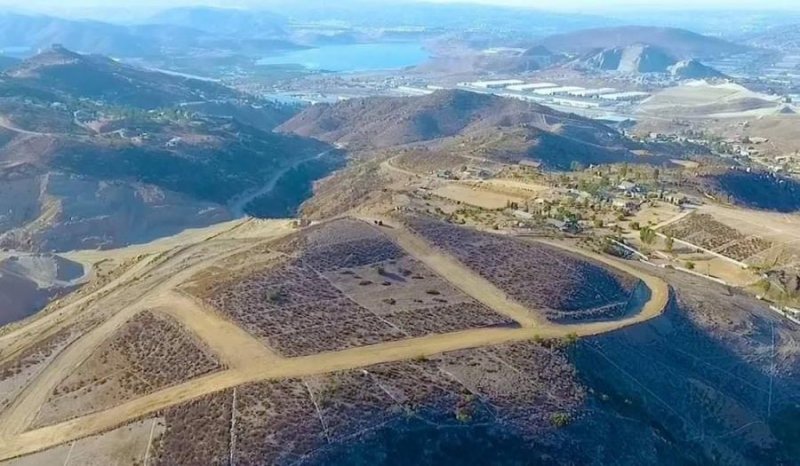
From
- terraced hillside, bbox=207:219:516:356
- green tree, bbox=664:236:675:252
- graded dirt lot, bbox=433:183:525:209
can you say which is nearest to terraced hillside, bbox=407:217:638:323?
terraced hillside, bbox=207:219:516:356

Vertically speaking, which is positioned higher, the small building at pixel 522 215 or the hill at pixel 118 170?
the small building at pixel 522 215

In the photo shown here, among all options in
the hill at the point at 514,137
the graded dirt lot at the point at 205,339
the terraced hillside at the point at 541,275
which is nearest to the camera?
the graded dirt lot at the point at 205,339

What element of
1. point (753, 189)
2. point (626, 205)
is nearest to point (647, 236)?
point (626, 205)

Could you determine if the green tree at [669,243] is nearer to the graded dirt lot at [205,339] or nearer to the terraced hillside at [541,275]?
the graded dirt lot at [205,339]

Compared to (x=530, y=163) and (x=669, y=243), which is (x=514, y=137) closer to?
(x=530, y=163)

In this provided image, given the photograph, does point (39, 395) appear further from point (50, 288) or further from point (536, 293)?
point (50, 288)

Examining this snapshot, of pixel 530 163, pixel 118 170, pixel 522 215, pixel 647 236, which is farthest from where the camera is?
pixel 530 163

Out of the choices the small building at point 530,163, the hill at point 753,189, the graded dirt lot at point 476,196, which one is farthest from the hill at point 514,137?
the hill at point 753,189

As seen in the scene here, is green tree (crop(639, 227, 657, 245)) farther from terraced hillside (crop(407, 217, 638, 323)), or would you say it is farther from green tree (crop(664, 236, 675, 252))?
terraced hillside (crop(407, 217, 638, 323))
